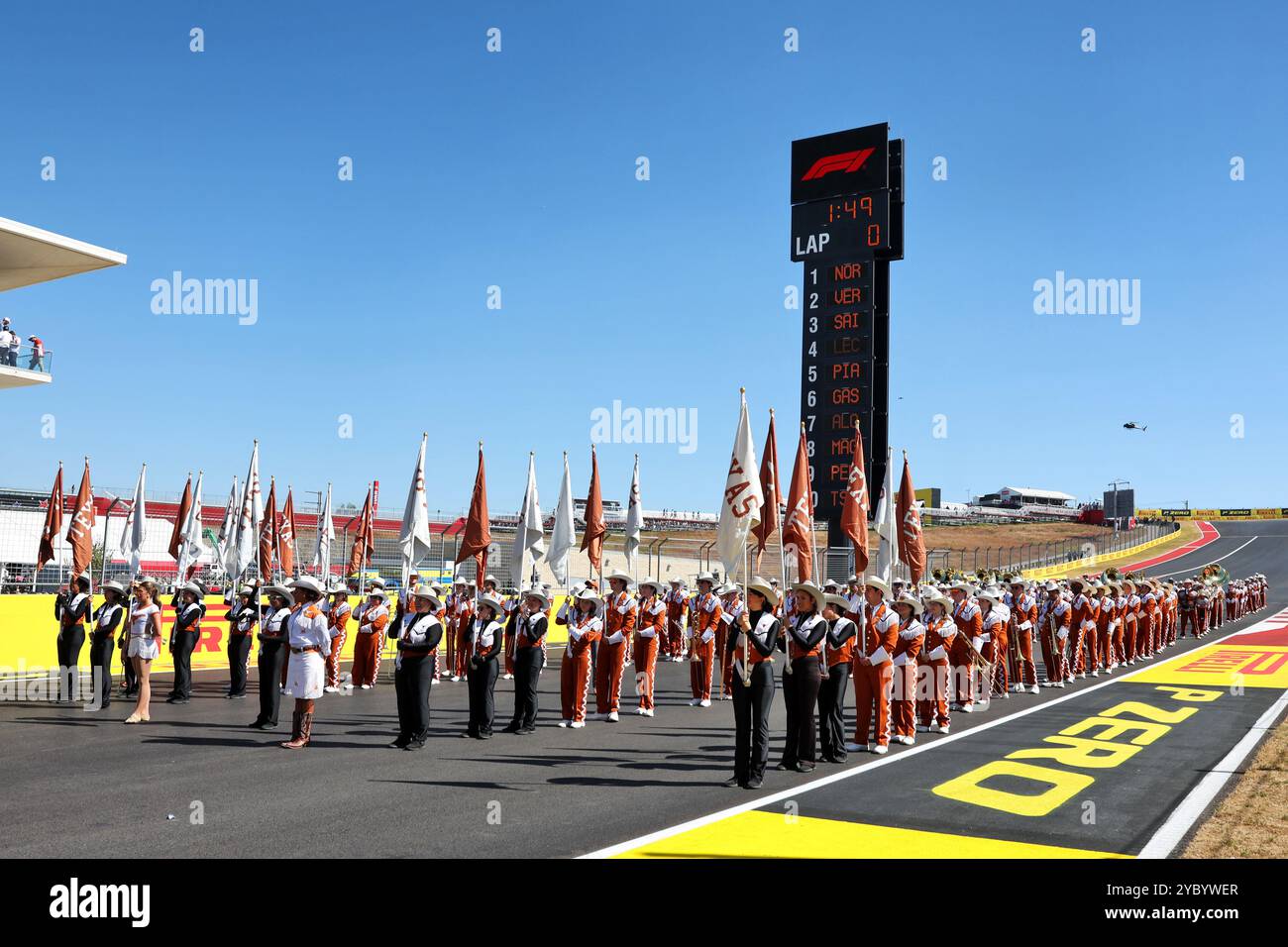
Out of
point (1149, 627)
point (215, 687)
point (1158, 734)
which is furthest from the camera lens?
point (1149, 627)

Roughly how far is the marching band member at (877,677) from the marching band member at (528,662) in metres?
3.99

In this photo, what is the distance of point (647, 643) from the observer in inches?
575

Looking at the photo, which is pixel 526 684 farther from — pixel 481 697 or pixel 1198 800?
pixel 1198 800

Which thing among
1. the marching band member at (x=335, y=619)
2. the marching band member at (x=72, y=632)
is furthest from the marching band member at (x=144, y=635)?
the marching band member at (x=335, y=619)

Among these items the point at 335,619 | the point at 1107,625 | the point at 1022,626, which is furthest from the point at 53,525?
the point at 1107,625

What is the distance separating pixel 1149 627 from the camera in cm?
2431

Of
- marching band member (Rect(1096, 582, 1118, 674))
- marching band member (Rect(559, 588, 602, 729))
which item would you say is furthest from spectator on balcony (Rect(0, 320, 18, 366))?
marching band member (Rect(1096, 582, 1118, 674))

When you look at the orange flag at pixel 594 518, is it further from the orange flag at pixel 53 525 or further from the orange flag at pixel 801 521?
the orange flag at pixel 53 525

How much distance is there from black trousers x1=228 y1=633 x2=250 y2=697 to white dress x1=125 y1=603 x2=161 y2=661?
295 cm

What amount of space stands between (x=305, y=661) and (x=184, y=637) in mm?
5250
